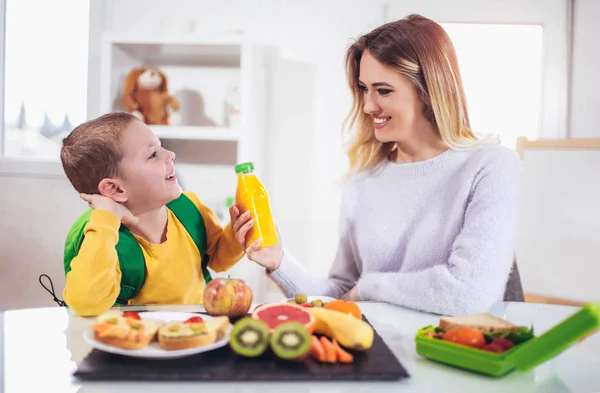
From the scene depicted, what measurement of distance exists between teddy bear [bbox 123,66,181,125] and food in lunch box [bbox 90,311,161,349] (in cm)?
181

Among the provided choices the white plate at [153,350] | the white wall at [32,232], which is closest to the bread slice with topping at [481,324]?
the white plate at [153,350]

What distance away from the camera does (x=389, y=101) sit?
1.60 metres

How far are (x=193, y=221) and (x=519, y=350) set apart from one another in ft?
2.92

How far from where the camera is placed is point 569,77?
280 centimetres

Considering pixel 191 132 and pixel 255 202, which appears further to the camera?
pixel 191 132

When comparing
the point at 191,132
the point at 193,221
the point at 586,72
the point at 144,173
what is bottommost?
the point at 193,221

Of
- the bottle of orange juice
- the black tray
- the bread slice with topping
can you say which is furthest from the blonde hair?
the black tray

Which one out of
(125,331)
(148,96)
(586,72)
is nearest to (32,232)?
(148,96)

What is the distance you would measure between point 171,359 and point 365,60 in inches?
40.9

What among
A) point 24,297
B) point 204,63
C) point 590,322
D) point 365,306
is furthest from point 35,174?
point 590,322

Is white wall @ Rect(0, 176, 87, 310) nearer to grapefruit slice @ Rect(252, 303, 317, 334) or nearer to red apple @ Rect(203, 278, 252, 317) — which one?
red apple @ Rect(203, 278, 252, 317)

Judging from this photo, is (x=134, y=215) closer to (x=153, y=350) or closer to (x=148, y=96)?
(x=153, y=350)

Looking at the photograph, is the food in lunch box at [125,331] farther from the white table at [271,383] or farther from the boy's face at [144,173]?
the boy's face at [144,173]

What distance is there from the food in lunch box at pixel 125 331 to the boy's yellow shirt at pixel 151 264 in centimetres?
26
